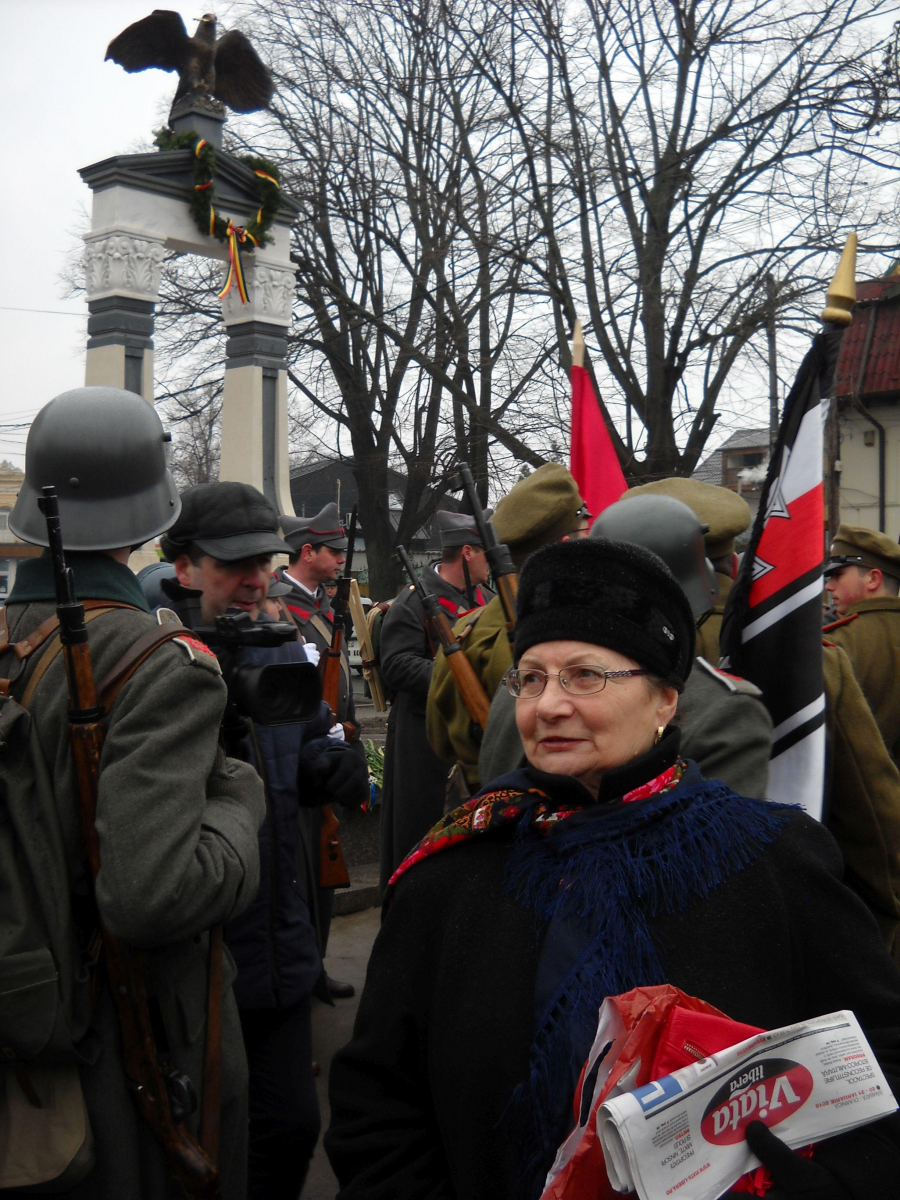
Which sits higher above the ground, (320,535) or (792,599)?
(320,535)

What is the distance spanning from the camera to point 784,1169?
131cm

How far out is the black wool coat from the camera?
152 centimetres

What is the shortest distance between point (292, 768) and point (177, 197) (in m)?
11.4

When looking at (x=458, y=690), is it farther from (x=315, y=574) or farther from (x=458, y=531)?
(x=458, y=531)

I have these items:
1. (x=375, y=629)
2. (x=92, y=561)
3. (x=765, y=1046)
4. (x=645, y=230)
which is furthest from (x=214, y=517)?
(x=645, y=230)

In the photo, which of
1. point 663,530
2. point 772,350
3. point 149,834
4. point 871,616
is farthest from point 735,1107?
point 772,350

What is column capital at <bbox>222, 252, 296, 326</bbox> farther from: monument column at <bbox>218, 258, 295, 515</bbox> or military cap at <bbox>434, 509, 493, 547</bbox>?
military cap at <bbox>434, 509, 493, 547</bbox>

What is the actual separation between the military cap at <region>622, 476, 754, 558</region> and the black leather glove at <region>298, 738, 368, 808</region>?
1.05 meters

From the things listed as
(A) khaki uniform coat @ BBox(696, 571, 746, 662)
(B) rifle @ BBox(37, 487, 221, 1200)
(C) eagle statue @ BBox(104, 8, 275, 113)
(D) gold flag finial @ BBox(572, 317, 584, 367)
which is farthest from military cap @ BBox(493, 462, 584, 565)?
(C) eagle statue @ BBox(104, 8, 275, 113)

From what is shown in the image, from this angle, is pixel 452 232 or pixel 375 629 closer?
pixel 375 629

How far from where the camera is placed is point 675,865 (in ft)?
5.13

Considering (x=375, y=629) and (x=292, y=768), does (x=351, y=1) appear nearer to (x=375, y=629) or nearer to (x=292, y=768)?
(x=375, y=629)

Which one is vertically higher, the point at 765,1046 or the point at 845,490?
the point at 845,490

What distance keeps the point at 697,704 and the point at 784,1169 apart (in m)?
1.03
